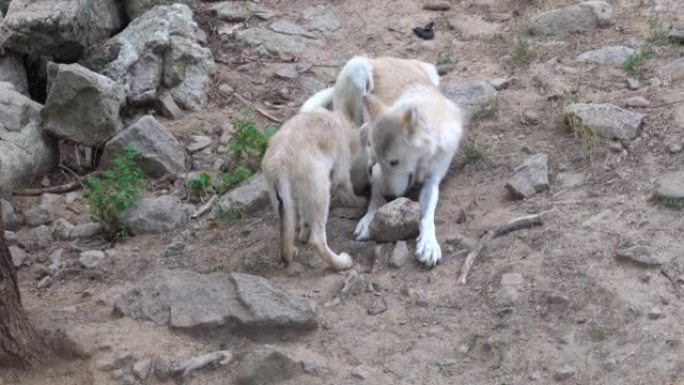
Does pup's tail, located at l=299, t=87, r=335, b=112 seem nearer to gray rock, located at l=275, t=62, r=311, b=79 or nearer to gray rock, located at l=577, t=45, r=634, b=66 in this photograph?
gray rock, located at l=275, t=62, r=311, b=79

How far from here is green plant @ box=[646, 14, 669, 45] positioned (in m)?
8.98

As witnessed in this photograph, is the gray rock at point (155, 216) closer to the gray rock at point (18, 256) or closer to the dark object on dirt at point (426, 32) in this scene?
the gray rock at point (18, 256)

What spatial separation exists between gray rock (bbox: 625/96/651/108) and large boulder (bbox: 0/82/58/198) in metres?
4.97

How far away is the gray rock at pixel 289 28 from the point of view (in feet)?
34.7

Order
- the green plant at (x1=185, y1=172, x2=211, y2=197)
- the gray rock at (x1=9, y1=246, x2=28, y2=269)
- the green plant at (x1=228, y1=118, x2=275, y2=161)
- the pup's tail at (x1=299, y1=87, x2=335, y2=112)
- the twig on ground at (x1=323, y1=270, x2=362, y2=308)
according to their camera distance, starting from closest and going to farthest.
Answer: the twig on ground at (x1=323, y1=270, x2=362, y2=308), the gray rock at (x1=9, y1=246, x2=28, y2=269), the green plant at (x1=185, y1=172, x2=211, y2=197), the green plant at (x1=228, y1=118, x2=275, y2=161), the pup's tail at (x1=299, y1=87, x2=335, y2=112)

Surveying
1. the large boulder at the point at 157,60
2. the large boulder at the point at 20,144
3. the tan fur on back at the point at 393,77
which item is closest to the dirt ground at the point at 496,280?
the large boulder at the point at 20,144

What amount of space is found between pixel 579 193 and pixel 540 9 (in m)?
3.68

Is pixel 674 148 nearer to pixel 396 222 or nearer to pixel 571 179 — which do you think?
pixel 571 179

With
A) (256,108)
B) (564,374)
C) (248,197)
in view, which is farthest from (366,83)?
(564,374)

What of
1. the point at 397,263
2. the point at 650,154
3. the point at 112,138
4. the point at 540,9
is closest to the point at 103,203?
the point at 112,138

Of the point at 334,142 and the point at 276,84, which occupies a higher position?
the point at 334,142

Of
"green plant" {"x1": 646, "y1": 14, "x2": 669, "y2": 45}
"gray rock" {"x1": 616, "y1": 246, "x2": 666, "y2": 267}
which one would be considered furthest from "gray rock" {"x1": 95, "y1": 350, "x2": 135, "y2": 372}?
"green plant" {"x1": 646, "y1": 14, "x2": 669, "y2": 45}

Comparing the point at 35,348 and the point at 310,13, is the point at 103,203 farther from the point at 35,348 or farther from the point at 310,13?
the point at 310,13

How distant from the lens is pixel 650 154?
7336 millimetres
